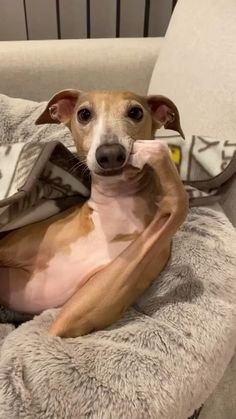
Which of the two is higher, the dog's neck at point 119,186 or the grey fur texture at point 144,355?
the dog's neck at point 119,186

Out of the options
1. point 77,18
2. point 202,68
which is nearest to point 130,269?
point 202,68

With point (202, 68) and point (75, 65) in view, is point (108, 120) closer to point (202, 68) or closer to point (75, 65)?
point (202, 68)

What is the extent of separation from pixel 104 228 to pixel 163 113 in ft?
0.99

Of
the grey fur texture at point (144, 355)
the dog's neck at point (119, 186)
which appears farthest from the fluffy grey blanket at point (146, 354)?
the dog's neck at point (119, 186)

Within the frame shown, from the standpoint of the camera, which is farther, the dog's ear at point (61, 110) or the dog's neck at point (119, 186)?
the dog's ear at point (61, 110)

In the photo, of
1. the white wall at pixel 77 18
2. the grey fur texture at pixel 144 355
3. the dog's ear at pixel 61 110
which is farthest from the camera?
the white wall at pixel 77 18

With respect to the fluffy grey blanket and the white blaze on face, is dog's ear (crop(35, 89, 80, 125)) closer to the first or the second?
the white blaze on face

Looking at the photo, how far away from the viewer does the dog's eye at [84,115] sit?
1138mm

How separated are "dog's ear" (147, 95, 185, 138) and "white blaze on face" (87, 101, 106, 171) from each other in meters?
0.17

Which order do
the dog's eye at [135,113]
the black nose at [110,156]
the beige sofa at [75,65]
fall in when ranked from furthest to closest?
the beige sofa at [75,65]
the dog's eye at [135,113]
the black nose at [110,156]

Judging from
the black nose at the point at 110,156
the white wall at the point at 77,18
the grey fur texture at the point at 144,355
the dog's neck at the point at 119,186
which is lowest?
the grey fur texture at the point at 144,355

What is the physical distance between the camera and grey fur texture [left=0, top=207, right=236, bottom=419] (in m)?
0.86

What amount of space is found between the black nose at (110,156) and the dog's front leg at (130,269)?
0.03 meters

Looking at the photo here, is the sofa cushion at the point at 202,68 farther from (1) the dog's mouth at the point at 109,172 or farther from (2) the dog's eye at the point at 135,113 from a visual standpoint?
(1) the dog's mouth at the point at 109,172
